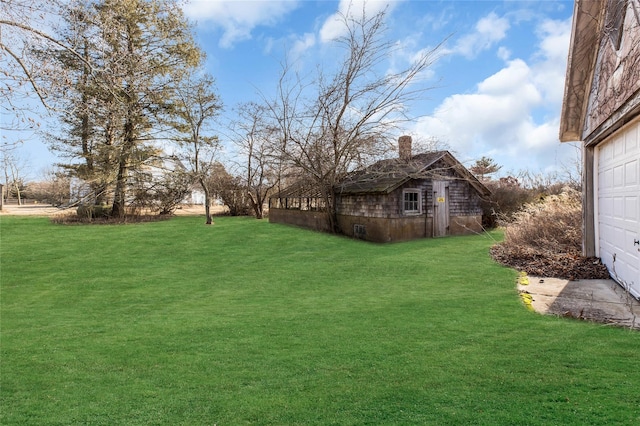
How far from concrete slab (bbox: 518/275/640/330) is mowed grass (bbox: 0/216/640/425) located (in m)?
0.38

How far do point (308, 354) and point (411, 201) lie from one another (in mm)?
12252

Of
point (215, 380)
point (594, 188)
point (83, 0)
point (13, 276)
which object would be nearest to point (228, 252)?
point (13, 276)

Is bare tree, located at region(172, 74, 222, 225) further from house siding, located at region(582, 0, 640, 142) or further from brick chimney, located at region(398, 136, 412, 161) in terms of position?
house siding, located at region(582, 0, 640, 142)

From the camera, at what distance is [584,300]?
596 centimetres

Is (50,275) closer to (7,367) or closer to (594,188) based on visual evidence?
(7,367)

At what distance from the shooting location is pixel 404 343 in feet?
14.4

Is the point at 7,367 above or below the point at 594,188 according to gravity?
below

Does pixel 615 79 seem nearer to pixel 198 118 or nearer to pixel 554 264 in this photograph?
pixel 554 264

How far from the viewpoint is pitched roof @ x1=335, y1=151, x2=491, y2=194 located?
15.0 m

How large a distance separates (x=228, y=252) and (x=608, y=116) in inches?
432

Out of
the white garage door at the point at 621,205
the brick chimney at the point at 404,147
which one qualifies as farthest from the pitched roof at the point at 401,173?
the white garage door at the point at 621,205

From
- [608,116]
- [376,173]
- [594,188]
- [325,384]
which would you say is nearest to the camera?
[325,384]

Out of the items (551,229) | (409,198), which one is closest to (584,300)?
(551,229)

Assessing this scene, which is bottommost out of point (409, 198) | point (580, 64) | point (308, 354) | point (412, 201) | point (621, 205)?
point (308, 354)
